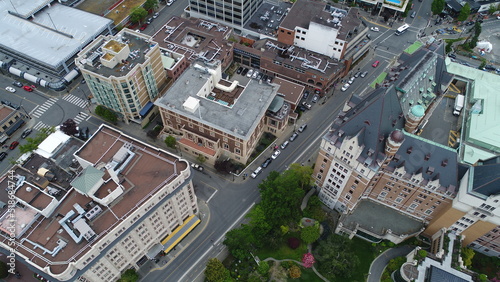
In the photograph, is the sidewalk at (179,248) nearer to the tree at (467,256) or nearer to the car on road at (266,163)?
the car on road at (266,163)

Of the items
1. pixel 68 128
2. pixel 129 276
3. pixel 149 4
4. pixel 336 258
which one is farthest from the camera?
pixel 149 4

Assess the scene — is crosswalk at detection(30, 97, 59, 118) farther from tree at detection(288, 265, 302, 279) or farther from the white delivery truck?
the white delivery truck

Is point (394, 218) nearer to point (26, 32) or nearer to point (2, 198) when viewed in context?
point (2, 198)

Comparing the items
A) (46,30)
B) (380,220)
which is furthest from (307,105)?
(46,30)

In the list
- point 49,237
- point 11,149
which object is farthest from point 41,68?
point 49,237

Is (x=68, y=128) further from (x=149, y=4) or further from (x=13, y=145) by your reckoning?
(x=149, y=4)
